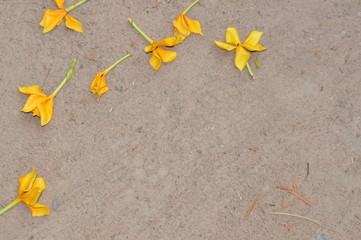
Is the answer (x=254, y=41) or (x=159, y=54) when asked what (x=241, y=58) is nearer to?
(x=254, y=41)

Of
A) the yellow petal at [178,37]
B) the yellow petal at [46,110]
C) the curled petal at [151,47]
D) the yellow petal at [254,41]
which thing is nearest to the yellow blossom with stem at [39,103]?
the yellow petal at [46,110]

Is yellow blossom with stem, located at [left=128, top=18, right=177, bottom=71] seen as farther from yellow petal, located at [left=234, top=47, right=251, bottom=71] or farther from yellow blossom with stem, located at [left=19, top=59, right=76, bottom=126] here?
yellow blossom with stem, located at [left=19, top=59, right=76, bottom=126]

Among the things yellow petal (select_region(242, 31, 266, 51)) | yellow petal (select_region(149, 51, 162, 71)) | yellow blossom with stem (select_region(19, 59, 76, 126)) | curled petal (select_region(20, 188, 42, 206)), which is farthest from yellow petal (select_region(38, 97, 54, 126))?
yellow petal (select_region(242, 31, 266, 51))

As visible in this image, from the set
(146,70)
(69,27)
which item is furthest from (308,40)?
A: (69,27)

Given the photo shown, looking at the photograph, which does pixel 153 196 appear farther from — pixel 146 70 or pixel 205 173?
pixel 146 70

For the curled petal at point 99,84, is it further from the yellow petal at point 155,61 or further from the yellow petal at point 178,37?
the yellow petal at point 178,37

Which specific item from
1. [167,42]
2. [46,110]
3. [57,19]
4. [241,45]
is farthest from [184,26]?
[46,110]
